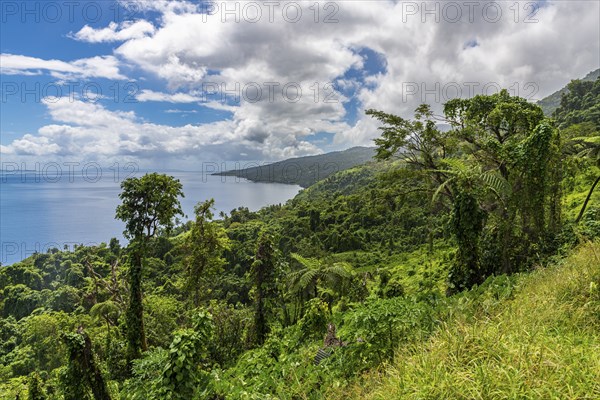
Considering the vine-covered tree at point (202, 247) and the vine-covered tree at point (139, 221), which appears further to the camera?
the vine-covered tree at point (202, 247)

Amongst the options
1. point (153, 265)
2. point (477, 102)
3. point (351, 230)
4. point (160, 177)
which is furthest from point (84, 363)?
point (351, 230)

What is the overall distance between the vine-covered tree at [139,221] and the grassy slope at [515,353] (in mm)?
10892

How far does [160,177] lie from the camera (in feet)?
43.0

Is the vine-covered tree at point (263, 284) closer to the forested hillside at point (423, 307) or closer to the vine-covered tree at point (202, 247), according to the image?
the forested hillside at point (423, 307)

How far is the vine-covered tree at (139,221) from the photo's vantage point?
41.0 feet

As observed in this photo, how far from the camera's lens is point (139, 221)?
41.9 ft

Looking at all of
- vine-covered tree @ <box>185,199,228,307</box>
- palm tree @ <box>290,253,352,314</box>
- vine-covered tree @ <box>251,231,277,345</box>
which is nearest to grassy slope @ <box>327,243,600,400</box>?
vine-covered tree @ <box>251,231,277,345</box>

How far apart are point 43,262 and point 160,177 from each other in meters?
69.2

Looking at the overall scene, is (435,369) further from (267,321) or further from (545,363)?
(267,321)

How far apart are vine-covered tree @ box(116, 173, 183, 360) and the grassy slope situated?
429 inches

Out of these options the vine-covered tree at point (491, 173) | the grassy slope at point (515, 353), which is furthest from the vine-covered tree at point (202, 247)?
the grassy slope at point (515, 353)

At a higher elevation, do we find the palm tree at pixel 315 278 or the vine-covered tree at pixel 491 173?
the vine-covered tree at pixel 491 173

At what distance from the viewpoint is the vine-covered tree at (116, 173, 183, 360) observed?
1250 cm

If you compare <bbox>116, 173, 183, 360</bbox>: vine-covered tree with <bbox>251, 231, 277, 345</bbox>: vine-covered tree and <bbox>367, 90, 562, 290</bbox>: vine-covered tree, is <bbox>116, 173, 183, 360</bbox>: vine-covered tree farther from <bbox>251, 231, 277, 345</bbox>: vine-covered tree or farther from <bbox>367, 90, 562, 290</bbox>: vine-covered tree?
<bbox>367, 90, 562, 290</bbox>: vine-covered tree
